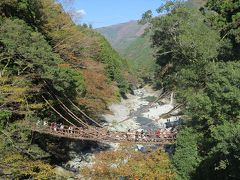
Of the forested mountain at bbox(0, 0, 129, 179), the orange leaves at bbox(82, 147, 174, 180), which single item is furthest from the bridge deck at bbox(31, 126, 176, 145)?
the orange leaves at bbox(82, 147, 174, 180)

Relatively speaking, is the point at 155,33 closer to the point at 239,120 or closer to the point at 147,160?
the point at 147,160

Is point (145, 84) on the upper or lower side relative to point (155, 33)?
lower

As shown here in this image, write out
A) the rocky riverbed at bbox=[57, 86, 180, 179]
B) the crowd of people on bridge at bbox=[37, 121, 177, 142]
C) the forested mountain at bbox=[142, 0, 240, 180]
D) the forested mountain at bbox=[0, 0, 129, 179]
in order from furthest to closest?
the rocky riverbed at bbox=[57, 86, 180, 179]
the crowd of people on bridge at bbox=[37, 121, 177, 142]
the forested mountain at bbox=[0, 0, 129, 179]
the forested mountain at bbox=[142, 0, 240, 180]

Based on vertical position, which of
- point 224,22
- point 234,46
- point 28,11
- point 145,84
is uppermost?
point 28,11

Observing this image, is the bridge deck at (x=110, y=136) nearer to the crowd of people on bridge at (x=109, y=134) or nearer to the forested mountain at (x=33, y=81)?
the crowd of people on bridge at (x=109, y=134)

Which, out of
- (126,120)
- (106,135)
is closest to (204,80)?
(106,135)

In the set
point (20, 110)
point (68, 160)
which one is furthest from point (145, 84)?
point (20, 110)

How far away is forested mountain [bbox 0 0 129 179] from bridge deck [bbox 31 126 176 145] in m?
0.92

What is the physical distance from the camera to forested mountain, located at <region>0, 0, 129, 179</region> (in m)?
14.1

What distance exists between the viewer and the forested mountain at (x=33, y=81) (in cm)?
1409

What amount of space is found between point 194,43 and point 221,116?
539 cm

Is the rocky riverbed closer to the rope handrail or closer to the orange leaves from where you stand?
the rope handrail

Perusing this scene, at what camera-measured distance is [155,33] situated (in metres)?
20.4

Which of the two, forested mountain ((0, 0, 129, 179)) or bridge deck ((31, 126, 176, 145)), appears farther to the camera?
bridge deck ((31, 126, 176, 145))
